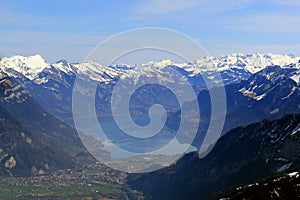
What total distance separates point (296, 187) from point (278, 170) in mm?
77562

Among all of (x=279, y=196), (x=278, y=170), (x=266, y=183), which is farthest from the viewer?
(x=278, y=170)

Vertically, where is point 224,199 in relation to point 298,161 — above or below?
below

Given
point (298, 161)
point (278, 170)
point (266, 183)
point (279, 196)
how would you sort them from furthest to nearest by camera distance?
point (278, 170) → point (298, 161) → point (266, 183) → point (279, 196)

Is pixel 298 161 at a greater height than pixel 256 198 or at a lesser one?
greater

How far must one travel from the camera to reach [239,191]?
434 feet

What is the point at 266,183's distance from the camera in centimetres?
12900

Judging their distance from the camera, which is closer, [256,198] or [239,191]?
[256,198]

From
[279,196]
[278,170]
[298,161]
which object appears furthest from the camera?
[278,170]

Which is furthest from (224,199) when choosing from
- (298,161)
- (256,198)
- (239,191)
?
(298,161)

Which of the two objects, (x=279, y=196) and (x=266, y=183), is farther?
(x=266, y=183)

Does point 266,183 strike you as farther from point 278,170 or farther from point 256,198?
point 278,170

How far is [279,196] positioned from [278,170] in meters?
79.4

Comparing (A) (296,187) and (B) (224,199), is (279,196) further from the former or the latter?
(B) (224,199)

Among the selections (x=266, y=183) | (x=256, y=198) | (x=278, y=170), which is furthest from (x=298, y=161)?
(x=256, y=198)
